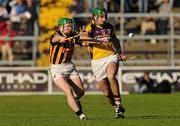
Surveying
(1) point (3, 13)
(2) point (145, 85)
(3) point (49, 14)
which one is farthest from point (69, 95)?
(1) point (3, 13)

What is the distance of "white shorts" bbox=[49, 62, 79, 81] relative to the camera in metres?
15.1

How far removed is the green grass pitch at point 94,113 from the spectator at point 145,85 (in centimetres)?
283

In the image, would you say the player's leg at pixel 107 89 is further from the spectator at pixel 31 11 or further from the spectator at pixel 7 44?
the spectator at pixel 31 11

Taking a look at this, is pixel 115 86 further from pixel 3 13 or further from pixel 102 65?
pixel 3 13

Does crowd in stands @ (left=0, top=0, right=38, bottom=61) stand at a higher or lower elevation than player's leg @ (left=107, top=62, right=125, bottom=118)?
lower

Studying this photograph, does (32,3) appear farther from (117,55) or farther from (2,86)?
(117,55)

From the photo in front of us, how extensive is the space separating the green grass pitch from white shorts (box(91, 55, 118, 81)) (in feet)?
2.80

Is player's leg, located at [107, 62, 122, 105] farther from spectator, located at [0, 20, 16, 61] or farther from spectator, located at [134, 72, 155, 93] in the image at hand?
spectator, located at [0, 20, 16, 61]

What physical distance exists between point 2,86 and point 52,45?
12.7 metres

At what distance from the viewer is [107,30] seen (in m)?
15.7

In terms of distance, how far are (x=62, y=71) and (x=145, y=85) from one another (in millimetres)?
11920

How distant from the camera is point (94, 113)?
678 inches

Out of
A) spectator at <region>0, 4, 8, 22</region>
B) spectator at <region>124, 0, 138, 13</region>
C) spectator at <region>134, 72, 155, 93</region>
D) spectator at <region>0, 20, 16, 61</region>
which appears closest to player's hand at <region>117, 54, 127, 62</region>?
spectator at <region>134, 72, 155, 93</region>

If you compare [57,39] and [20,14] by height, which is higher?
[57,39]
